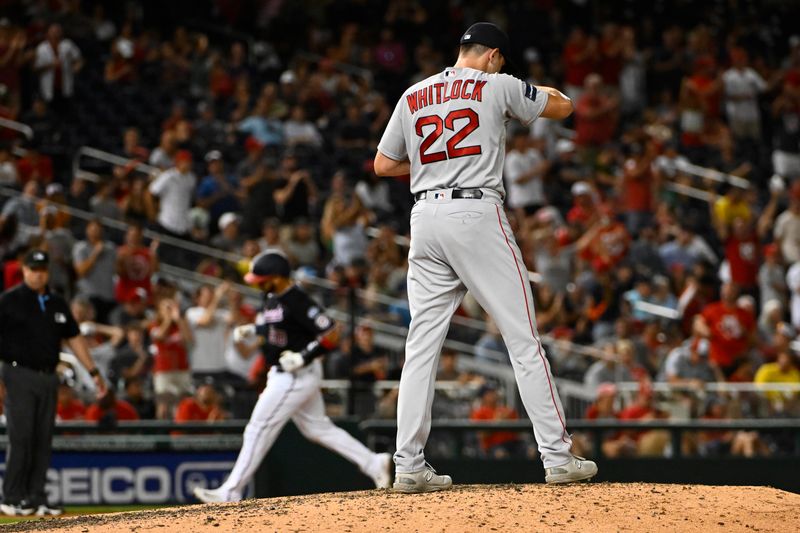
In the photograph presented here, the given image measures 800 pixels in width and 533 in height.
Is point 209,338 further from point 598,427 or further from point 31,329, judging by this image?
point 598,427

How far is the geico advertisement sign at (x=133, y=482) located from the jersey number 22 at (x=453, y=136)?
5.92m

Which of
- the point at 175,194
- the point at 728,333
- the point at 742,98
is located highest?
the point at 742,98

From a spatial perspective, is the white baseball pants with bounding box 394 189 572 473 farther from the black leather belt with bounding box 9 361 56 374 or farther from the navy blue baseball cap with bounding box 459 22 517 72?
the black leather belt with bounding box 9 361 56 374

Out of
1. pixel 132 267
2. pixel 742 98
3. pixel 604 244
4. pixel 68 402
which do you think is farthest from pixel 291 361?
pixel 742 98

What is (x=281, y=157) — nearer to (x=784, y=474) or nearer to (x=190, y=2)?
(x=190, y=2)

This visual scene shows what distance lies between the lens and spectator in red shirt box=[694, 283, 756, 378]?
1521cm

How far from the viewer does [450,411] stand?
13539mm

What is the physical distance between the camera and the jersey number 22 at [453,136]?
6.73m

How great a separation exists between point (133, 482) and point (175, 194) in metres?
5.11

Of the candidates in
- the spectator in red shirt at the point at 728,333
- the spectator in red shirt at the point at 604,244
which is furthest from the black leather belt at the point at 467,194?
the spectator in red shirt at the point at 604,244

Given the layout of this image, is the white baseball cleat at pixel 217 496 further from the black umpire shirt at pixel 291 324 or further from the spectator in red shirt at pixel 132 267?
the spectator in red shirt at pixel 132 267

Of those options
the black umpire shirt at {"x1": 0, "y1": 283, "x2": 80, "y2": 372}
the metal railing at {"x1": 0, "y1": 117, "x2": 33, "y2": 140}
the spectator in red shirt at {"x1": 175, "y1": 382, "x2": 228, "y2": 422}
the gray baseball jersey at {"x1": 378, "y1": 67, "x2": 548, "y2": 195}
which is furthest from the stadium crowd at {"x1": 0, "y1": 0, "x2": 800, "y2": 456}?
the gray baseball jersey at {"x1": 378, "y1": 67, "x2": 548, "y2": 195}

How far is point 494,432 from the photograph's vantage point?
491 inches

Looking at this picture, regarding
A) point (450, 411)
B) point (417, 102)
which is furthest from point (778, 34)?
point (417, 102)
